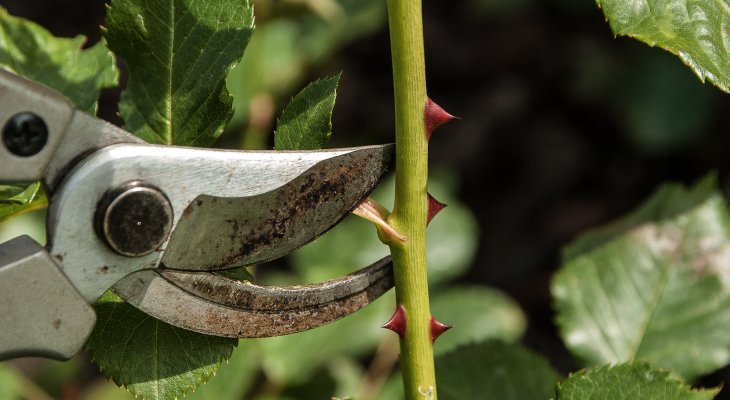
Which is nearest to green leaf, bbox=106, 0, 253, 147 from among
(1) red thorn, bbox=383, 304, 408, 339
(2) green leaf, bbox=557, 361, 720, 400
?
(1) red thorn, bbox=383, 304, 408, 339

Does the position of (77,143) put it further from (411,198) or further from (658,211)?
(658,211)

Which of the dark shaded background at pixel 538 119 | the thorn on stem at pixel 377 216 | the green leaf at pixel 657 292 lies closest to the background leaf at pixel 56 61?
the thorn on stem at pixel 377 216

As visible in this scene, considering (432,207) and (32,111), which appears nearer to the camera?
(32,111)

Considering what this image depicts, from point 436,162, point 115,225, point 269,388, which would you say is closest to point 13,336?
point 115,225

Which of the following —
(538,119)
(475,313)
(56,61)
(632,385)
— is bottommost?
(632,385)

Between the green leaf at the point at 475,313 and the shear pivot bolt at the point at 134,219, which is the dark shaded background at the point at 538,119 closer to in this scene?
the green leaf at the point at 475,313

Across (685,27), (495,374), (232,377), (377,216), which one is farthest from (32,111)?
(232,377)
